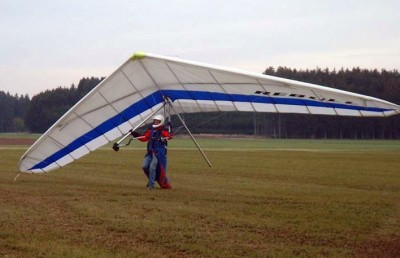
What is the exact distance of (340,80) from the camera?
99.3 metres

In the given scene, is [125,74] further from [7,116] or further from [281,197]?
[7,116]

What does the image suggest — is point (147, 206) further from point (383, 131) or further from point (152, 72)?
point (383, 131)

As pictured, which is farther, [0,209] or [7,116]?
[7,116]

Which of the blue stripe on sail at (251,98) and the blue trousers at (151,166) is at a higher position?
the blue stripe on sail at (251,98)

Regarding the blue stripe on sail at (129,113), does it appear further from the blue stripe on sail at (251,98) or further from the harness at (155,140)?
the harness at (155,140)

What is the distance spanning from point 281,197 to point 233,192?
1331mm

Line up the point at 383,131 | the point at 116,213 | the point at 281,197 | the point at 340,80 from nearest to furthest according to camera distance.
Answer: the point at 116,213, the point at 281,197, the point at 383,131, the point at 340,80

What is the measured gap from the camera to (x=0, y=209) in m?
9.69

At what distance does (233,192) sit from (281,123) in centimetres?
7810

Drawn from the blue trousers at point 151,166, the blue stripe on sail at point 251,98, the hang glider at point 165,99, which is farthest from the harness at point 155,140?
the blue stripe on sail at point 251,98

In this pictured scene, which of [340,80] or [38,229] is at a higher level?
[340,80]

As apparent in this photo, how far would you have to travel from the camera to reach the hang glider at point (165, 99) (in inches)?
423

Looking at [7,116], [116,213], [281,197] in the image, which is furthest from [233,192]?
[7,116]

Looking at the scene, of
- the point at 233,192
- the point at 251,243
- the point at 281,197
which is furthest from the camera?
the point at 233,192
